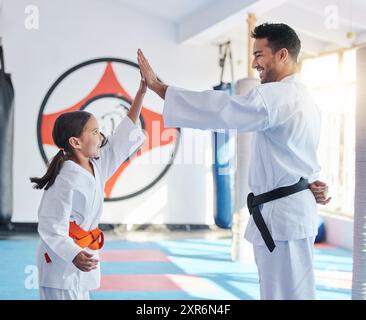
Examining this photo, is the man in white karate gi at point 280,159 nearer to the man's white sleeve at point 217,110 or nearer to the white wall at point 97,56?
the man's white sleeve at point 217,110

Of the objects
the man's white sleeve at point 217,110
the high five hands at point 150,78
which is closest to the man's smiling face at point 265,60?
the man's white sleeve at point 217,110

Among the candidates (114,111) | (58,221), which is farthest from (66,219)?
(114,111)

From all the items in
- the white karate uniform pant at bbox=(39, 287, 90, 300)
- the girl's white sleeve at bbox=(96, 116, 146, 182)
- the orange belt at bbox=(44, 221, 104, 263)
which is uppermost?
the girl's white sleeve at bbox=(96, 116, 146, 182)

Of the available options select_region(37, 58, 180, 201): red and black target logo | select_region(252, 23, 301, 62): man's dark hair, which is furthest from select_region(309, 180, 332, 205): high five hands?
select_region(37, 58, 180, 201): red and black target logo

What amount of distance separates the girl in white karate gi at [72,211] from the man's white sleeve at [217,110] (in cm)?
21

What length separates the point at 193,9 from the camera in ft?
23.3

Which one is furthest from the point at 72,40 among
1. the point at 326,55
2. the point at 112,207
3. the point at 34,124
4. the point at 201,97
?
the point at 201,97

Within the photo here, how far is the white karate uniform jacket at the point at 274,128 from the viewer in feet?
7.13

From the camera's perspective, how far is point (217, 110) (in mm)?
2176

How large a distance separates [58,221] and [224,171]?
16.3 ft

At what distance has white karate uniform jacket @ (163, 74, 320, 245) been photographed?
217 cm

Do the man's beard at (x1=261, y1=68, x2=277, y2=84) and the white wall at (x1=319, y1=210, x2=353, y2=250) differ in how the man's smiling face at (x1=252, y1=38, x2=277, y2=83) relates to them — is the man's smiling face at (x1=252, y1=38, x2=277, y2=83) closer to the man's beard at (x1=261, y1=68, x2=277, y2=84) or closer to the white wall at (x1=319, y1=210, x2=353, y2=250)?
the man's beard at (x1=261, y1=68, x2=277, y2=84)
